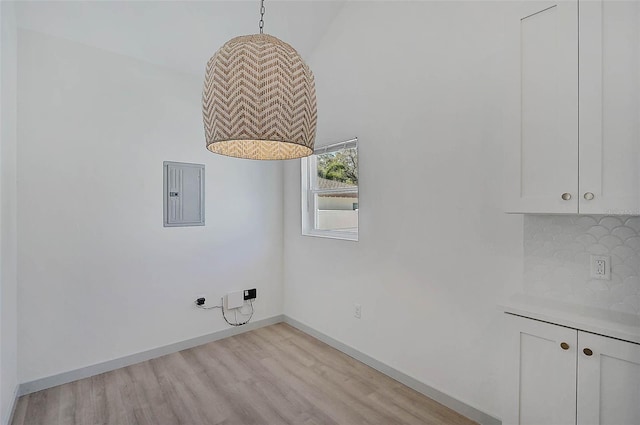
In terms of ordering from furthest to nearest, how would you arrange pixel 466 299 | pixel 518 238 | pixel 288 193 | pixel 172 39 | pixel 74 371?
pixel 288 193
pixel 172 39
pixel 74 371
pixel 466 299
pixel 518 238

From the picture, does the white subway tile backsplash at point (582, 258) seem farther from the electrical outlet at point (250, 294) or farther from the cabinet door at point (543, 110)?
the electrical outlet at point (250, 294)

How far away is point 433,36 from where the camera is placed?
7.04ft

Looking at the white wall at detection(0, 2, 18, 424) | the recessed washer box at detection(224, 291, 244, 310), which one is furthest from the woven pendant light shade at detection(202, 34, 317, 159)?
the recessed washer box at detection(224, 291, 244, 310)

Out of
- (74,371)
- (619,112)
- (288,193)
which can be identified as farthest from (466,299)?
(74,371)

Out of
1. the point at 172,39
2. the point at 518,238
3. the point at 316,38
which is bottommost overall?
the point at 518,238

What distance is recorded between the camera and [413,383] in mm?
2271

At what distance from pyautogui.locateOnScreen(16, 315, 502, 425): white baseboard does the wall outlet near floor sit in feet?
3.30

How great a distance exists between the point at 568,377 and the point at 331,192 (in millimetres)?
2207

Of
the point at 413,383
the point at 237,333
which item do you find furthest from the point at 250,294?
the point at 413,383

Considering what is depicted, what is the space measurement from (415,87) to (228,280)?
246cm

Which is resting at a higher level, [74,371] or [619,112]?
[619,112]

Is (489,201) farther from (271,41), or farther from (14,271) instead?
(14,271)

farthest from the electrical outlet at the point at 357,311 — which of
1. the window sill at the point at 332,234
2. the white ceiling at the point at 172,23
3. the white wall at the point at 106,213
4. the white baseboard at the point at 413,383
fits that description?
the white ceiling at the point at 172,23

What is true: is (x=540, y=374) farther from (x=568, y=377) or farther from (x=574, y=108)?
(x=574, y=108)
